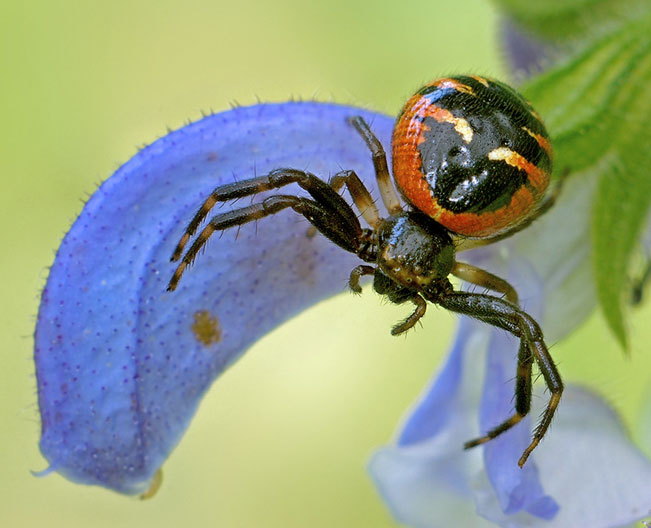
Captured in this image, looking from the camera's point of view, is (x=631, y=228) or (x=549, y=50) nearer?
(x=631, y=228)

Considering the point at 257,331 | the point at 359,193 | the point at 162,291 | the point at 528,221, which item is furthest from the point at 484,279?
the point at 162,291

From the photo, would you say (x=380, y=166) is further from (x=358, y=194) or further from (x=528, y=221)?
(x=528, y=221)

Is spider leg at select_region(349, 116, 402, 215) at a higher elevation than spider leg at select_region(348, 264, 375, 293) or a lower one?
higher

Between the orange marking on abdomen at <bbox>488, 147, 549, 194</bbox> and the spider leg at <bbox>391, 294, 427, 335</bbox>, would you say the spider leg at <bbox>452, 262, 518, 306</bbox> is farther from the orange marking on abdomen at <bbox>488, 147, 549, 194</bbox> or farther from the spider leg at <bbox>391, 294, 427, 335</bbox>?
the orange marking on abdomen at <bbox>488, 147, 549, 194</bbox>

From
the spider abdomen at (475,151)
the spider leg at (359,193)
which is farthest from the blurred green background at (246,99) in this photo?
the spider abdomen at (475,151)

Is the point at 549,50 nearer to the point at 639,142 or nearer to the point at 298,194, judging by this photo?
the point at 639,142

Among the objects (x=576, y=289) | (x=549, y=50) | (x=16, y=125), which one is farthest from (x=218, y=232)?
(x=16, y=125)

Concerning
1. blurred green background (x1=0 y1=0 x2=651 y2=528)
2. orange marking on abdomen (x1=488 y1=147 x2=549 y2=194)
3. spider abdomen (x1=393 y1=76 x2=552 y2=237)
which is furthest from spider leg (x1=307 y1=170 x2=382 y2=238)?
blurred green background (x1=0 y1=0 x2=651 y2=528)
